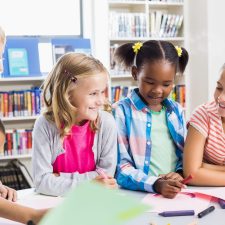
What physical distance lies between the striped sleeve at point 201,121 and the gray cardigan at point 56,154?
28 centimetres

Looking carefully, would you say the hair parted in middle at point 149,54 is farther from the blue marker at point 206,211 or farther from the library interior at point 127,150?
the blue marker at point 206,211

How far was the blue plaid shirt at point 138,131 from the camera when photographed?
146cm

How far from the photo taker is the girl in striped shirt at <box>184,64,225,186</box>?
1.36 meters

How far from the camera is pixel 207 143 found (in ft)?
4.73

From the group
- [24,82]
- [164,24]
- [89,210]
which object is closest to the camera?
[89,210]

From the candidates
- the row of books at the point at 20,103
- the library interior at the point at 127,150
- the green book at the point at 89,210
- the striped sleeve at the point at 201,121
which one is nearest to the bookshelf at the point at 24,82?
the row of books at the point at 20,103

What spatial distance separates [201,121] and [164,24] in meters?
3.07

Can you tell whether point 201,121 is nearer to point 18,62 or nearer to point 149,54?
point 149,54

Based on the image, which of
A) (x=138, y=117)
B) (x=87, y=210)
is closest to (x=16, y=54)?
(x=138, y=117)

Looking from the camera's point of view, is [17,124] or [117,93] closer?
[17,124]

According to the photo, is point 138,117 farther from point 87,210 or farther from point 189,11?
point 189,11

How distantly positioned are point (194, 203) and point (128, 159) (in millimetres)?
371

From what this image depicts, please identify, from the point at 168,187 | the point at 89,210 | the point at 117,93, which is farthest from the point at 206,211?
the point at 117,93

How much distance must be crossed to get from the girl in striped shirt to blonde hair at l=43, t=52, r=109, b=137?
34 cm
